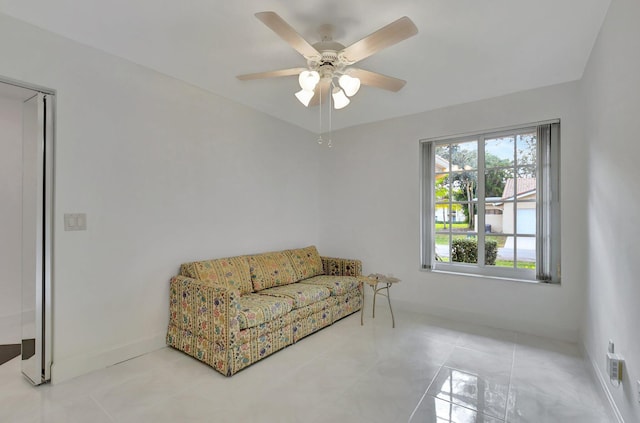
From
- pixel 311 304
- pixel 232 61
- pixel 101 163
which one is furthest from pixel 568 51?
pixel 101 163

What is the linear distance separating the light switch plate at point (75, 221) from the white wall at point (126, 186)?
0.11 ft

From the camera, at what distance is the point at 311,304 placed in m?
3.12

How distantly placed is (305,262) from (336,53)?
2546 mm

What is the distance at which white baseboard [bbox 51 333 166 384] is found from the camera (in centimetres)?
221

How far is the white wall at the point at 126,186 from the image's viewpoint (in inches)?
88.6

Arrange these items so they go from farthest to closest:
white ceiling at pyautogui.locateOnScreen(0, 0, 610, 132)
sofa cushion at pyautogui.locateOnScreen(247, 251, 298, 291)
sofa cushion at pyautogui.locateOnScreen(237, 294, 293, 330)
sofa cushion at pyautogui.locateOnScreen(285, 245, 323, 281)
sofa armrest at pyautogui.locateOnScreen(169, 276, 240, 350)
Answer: sofa cushion at pyautogui.locateOnScreen(285, 245, 323, 281) → sofa cushion at pyautogui.locateOnScreen(247, 251, 298, 291) → sofa cushion at pyautogui.locateOnScreen(237, 294, 293, 330) → sofa armrest at pyautogui.locateOnScreen(169, 276, 240, 350) → white ceiling at pyautogui.locateOnScreen(0, 0, 610, 132)

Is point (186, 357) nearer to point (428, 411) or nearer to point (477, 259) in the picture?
point (428, 411)

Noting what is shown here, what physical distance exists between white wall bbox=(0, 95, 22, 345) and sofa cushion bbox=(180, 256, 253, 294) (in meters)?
1.87

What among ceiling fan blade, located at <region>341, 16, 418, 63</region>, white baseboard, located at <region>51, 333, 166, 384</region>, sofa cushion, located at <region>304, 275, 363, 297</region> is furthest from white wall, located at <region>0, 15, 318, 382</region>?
ceiling fan blade, located at <region>341, 16, 418, 63</region>

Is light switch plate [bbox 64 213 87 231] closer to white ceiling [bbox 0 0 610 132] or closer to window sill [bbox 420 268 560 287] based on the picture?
white ceiling [bbox 0 0 610 132]

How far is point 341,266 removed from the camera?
408cm

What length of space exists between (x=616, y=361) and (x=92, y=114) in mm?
3824

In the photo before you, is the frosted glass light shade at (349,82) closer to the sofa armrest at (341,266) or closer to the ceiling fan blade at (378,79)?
the ceiling fan blade at (378,79)

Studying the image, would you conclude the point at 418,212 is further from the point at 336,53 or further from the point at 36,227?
the point at 36,227
